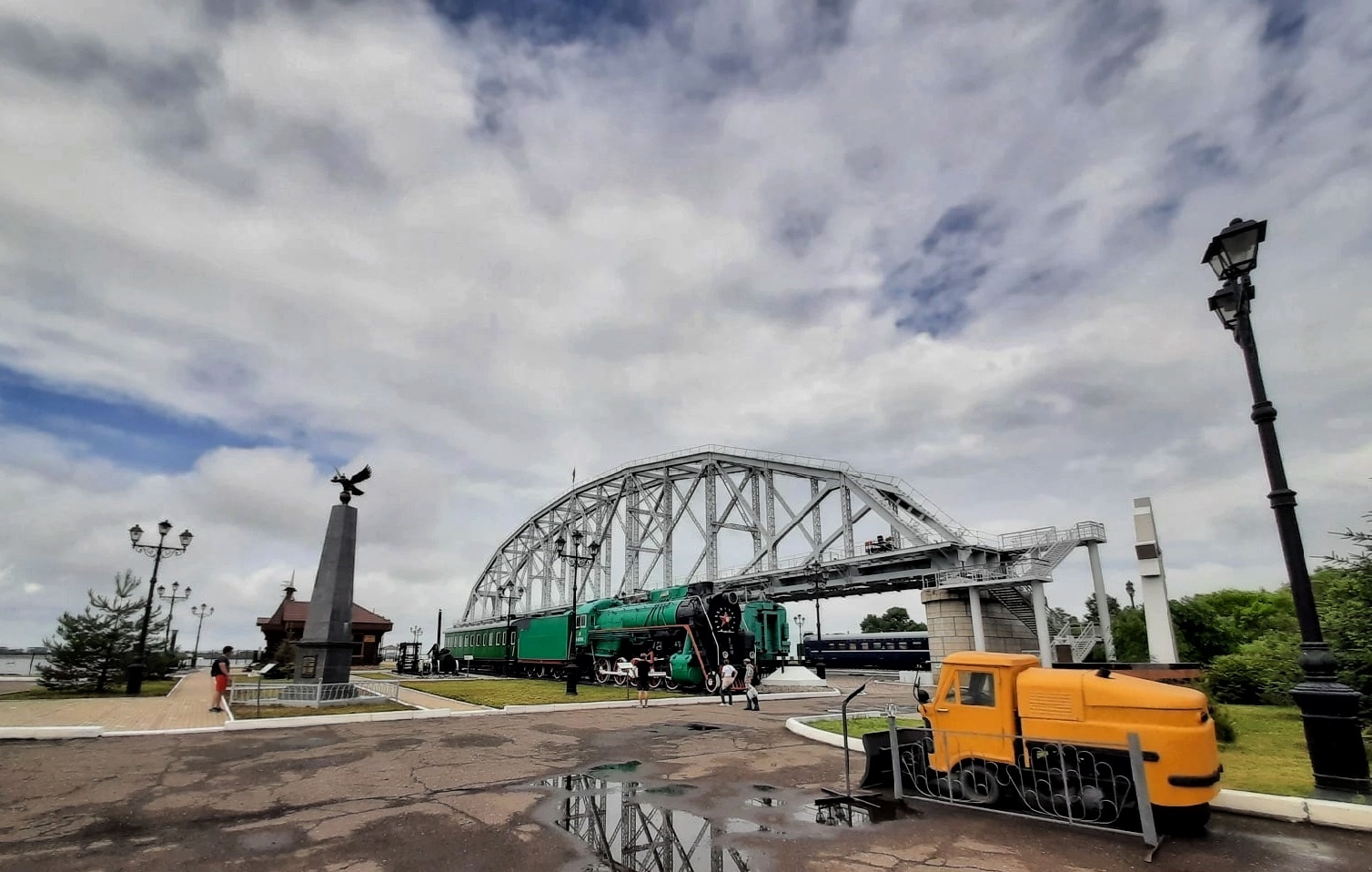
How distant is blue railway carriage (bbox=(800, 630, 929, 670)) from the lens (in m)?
49.2

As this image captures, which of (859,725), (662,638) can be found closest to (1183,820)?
(859,725)

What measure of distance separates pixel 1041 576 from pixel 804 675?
16.3 metres

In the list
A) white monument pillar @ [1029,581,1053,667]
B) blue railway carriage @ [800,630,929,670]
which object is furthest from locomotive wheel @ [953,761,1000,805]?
blue railway carriage @ [800,630,929,670]

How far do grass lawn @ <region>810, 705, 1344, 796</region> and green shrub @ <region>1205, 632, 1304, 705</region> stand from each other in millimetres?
657

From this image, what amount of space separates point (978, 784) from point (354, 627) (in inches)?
2477

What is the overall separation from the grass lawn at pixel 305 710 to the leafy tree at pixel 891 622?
102310 mm

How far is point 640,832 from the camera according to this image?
715 cm

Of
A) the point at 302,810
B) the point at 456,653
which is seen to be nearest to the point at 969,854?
the point at 302,810

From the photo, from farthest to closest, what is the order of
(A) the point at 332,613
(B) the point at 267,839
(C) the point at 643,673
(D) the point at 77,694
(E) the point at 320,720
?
(D) the point at 77,694 → (C) the point at 643,673 → (A) the point at 332,613 → (E) the point at 320,720 → (B) the point at 267,839

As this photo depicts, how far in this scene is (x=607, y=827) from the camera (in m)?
7.30

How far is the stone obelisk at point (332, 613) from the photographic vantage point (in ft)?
72.0

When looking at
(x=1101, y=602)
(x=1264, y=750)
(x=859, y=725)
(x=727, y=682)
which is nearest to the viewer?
(x=1264, y=750)

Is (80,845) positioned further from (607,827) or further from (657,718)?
(657,718)

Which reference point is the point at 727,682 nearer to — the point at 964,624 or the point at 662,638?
the point at 662,638
